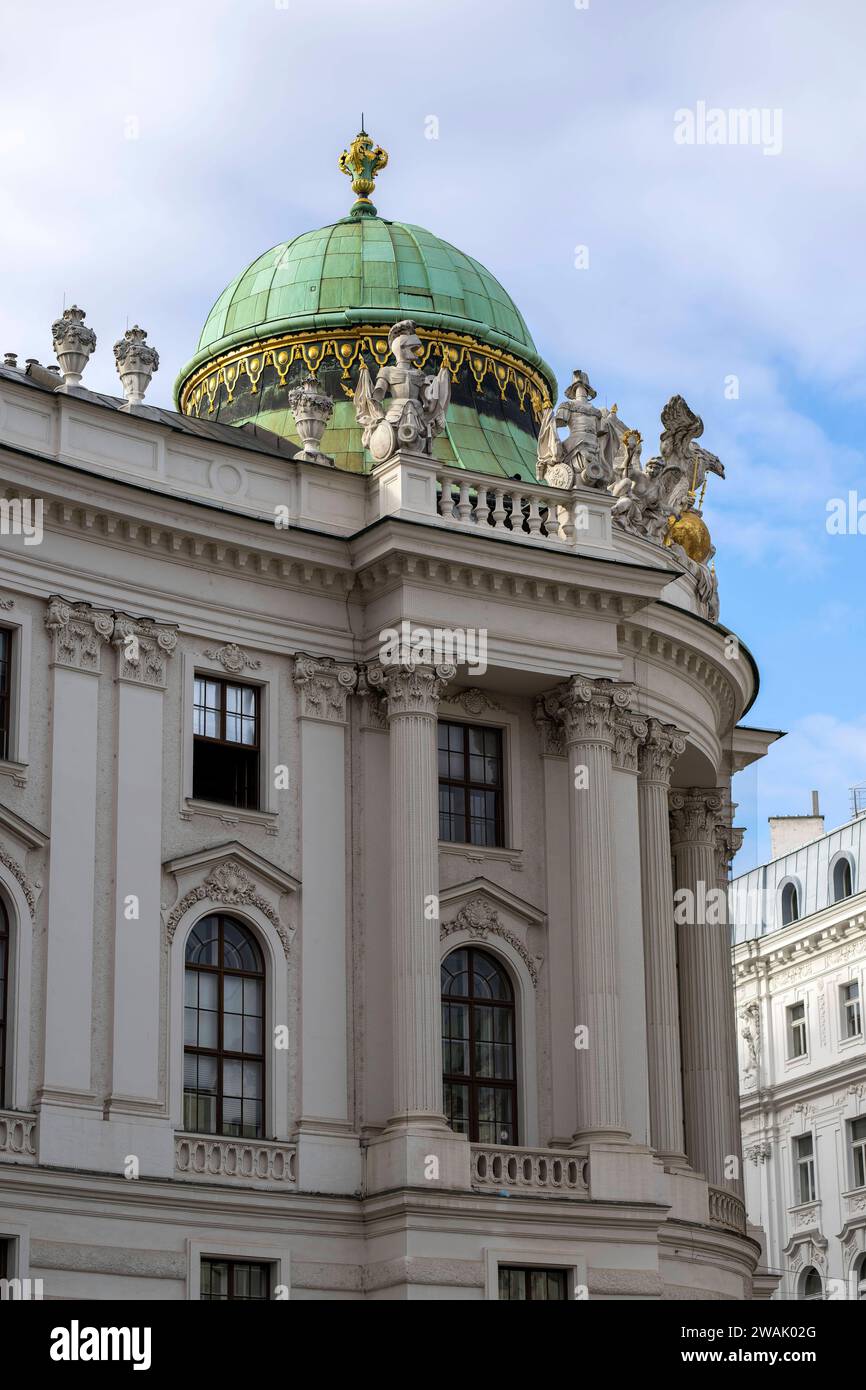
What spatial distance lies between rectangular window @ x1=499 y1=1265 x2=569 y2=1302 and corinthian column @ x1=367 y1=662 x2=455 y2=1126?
6.90 ft

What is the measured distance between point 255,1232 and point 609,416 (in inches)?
523

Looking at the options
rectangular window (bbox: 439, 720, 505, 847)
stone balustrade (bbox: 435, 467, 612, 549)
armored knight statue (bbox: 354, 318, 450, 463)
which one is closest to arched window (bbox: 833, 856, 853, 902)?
stone balustrade (bbox: 435, 467, 612, 549)

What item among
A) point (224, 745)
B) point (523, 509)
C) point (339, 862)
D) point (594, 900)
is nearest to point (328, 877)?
point (339, 862)

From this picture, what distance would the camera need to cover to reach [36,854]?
98.3 feet

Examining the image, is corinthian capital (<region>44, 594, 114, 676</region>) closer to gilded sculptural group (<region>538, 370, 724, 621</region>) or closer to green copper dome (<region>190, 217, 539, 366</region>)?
gilded sculptural group (<region>538, 370, 724, 621</region>)

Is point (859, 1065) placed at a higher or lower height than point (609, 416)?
lower

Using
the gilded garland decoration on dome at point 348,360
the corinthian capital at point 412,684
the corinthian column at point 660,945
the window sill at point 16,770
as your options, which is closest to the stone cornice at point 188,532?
the corinthian capital at point 412,684

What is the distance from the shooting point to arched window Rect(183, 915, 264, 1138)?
30812mm

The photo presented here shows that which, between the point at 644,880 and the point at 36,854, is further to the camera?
the point at 644,880

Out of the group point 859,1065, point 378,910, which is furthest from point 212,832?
point 859,1065
